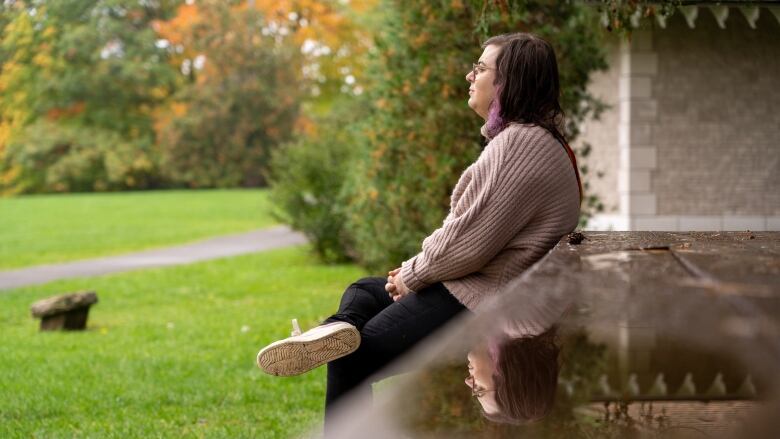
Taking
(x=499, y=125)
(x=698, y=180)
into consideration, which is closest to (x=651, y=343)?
(x=499, y=125)

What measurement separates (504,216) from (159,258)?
15.3 metres

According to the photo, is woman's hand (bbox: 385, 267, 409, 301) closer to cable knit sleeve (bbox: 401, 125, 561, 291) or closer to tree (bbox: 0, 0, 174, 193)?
cable knit sleeve (bbox: 401, 125, 561, 291)

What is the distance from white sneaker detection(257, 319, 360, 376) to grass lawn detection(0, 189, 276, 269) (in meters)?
13.5

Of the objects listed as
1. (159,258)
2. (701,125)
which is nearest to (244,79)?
(159,258)

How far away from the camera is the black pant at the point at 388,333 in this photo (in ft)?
10.8

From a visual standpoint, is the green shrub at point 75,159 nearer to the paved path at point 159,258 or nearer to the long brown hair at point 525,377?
the paved path at point 159,258

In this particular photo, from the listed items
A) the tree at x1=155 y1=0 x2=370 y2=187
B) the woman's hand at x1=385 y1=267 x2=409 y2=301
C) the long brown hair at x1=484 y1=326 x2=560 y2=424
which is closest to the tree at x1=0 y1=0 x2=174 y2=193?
the tree at x1=155 y1=0 x2=370 y2=187

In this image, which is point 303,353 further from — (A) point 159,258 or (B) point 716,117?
(A) point 159,258

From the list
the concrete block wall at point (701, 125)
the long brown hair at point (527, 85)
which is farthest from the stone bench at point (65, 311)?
the long brown hair at point (527, 85)

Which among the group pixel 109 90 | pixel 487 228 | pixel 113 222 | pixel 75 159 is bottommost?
pixel 75 159

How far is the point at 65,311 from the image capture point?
31.2 ft

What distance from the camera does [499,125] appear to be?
10.9 feet

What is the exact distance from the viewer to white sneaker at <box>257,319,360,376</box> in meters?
3.10

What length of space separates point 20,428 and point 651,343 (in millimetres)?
4721
